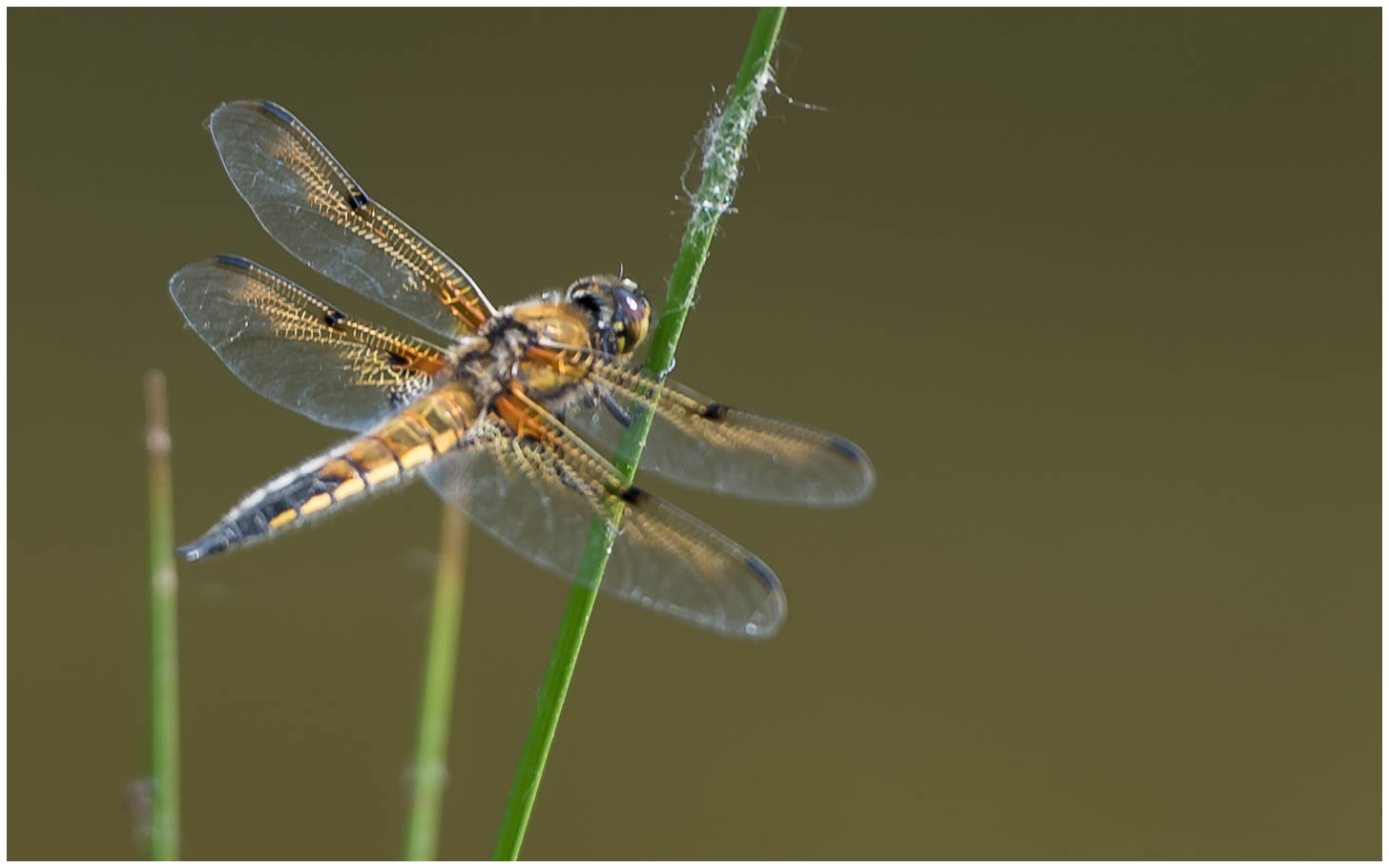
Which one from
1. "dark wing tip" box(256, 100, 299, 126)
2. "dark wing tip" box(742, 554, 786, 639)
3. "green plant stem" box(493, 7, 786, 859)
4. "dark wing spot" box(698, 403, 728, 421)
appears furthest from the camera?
"dark wing tip" box(256, 100, 299, 126)

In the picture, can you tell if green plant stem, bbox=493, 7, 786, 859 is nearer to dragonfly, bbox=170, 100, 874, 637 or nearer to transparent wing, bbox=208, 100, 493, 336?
dragonfly, bbox=170, 100, 874, 637

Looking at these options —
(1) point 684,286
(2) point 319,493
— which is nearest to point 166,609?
(2) point 319,493

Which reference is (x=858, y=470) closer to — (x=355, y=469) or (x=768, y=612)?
(x=768, y=612)

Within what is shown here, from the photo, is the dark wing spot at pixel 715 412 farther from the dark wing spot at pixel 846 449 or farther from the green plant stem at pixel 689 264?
the green plant stem at pixel 689 264

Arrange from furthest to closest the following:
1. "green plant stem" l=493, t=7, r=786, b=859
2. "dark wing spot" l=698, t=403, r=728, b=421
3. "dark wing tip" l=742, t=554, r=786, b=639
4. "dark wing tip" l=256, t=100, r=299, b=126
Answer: "dark wing tip" l=256, t=100, r=299, b=126
"dark wing spot" l=698, t=403, r=728, b=421
"dark wing tip" l=742, t=554, r=786, b=639
"green plant stem" l=493, t=7, r=786, b=859

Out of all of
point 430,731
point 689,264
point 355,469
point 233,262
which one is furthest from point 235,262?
point 689,264

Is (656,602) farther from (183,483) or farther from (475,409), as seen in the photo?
(183,483)

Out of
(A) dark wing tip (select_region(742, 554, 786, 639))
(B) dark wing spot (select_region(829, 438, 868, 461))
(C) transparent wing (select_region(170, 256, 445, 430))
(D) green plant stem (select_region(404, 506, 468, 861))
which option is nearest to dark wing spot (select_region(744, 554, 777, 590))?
(A) dark wing tip (select_region(742, 554, 786, 639))
